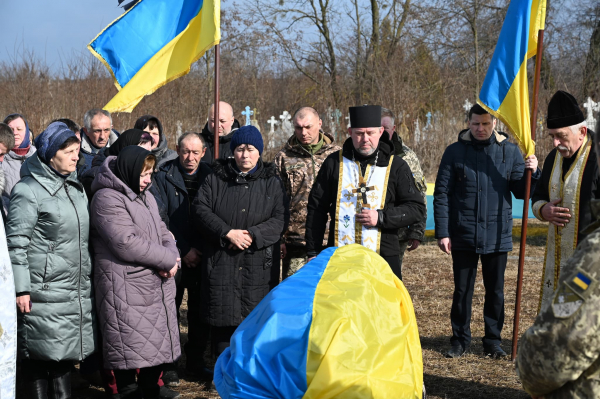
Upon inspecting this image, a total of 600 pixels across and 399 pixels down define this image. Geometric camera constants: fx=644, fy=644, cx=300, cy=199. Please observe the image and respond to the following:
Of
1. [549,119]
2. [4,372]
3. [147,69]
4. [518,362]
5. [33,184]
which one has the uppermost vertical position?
[147,69]

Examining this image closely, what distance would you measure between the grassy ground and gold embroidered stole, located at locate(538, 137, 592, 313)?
2.38 ft

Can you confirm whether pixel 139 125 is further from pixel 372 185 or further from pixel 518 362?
pixel 518 362

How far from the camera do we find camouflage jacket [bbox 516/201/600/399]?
1821mm

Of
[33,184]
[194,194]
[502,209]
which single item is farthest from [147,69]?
[502,209]

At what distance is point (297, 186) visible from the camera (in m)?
5.38

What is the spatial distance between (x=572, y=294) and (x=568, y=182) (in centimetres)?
275

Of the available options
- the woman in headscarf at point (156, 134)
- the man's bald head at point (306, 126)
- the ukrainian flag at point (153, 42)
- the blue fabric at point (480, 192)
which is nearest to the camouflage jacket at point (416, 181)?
the blue fabric at point (480, 192)

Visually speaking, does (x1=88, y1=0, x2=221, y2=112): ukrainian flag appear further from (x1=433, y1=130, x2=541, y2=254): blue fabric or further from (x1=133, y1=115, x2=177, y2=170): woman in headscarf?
(x1=433, y1=130, x2=541, y2=254): blue fabric

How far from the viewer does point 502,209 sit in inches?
208

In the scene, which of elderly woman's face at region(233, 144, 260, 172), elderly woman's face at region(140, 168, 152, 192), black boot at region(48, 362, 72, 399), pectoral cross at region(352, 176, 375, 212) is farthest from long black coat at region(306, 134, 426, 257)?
black boot at region(48, 362, 72, 399)

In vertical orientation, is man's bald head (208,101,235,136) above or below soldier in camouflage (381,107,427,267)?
above

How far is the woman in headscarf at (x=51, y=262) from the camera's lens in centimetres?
375

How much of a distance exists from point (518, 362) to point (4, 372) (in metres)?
2.06

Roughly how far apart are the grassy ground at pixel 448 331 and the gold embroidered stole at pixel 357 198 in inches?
45.4
